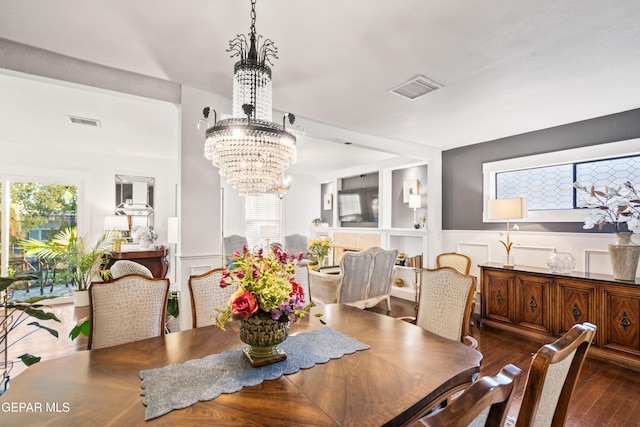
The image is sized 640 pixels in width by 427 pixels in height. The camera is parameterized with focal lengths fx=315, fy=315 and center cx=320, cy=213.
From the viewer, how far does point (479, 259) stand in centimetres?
472

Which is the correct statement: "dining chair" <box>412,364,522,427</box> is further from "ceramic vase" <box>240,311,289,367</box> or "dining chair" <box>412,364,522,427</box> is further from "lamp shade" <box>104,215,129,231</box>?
"lamp shade" <box>104,215,129,231</box>

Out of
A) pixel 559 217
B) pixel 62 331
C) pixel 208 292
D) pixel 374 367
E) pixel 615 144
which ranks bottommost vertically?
pixel 62 331

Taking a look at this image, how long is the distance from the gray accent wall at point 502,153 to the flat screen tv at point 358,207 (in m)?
1.66

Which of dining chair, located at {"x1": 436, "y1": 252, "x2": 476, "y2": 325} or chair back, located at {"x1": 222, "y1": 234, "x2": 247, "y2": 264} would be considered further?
chair back, located at {"x1": 222, "y1": 234, "x2": 247, "y2": 264}

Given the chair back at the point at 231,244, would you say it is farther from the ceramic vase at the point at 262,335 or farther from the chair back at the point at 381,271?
the ceramic vase at the point at 262,335

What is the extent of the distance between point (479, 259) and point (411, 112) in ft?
8.40

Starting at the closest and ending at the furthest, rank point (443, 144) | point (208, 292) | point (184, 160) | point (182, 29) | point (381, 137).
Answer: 1. point (182, 29)
2. point (208, 292)
3. point (184, 160)
4. point (381, 137)
5. point (443, 144)

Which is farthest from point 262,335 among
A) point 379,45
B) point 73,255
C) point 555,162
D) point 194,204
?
point 73,255

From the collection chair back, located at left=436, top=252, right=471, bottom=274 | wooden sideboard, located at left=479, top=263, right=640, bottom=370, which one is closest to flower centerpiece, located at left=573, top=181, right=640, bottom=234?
wooden sideboard, located at left=479, top=263, right=640, bottom=370

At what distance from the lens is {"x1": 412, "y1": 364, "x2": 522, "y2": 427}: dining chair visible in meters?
0.64

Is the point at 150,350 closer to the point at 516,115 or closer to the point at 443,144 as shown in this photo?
the point at 516,115

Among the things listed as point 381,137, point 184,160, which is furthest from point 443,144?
point 184,160

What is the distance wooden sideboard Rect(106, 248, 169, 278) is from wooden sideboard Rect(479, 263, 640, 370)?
5.18m

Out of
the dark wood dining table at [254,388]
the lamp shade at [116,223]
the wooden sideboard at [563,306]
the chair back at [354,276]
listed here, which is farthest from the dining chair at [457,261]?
the lamp shade at [116,223]
